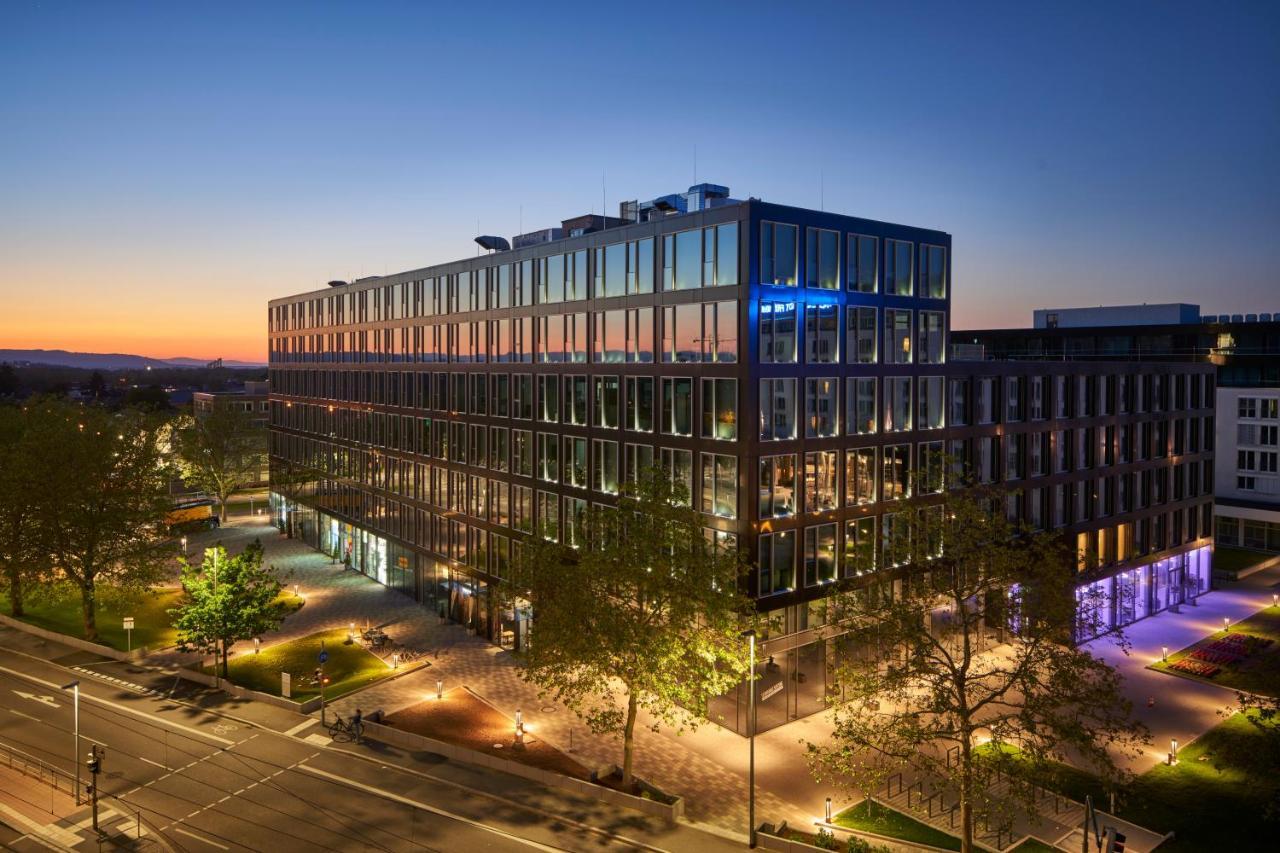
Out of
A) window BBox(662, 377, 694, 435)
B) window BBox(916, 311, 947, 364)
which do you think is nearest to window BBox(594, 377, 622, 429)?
window BBox(662, 377, 694, 435)

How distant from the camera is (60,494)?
171 feet

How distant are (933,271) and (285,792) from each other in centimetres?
4079

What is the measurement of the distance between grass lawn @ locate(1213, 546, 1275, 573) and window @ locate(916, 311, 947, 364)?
4466cm

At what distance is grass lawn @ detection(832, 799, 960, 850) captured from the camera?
2994 centimetres

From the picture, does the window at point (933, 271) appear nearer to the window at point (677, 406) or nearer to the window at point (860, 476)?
the window at point (860, 476)

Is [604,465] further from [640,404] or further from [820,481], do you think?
[820,481]

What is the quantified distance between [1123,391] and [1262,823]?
33.6 m

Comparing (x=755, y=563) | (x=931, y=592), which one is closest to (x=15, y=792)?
(x=755, y=563)

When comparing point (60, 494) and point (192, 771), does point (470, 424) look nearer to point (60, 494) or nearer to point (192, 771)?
point (60, 494)

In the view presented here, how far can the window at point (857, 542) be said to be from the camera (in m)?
41.7

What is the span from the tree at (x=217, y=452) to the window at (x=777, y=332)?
7896cm

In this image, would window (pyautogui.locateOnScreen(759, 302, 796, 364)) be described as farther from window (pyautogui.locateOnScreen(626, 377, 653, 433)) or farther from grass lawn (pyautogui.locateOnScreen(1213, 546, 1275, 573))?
grass lawn (pyautogui.locateOnScreen(1213, 546, 1275, 573))

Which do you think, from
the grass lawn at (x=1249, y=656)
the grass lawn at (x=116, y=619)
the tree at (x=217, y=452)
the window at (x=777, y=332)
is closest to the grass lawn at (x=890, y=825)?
the grass lawn at (x=1249, y=656)

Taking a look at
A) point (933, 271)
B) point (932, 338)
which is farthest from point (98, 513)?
point (933, 271)
